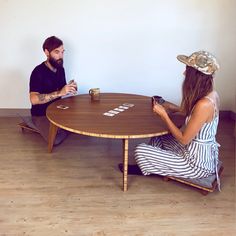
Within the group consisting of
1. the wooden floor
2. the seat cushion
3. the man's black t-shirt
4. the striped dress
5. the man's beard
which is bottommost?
the wooden floor

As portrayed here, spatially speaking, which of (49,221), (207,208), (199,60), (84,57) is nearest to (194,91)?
(199,60)

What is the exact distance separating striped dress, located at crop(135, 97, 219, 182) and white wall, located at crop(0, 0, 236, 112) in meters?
1.63

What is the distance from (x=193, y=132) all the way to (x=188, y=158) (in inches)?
10.0

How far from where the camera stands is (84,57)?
3918 mm

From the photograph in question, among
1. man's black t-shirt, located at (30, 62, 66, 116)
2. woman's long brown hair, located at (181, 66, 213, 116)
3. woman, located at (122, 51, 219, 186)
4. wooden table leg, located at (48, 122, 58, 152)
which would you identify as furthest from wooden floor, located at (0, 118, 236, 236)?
woman's long brown hair, located at (181, 66, 213, 116)

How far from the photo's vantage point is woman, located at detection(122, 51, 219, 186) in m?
2.30

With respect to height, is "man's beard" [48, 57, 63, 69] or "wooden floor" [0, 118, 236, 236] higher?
"man's beard" [48, 57, 63, 69]

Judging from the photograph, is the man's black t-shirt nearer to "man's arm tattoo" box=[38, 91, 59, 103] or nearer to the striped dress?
"man's arm tattoo" box=[38, 91, 59, 103]

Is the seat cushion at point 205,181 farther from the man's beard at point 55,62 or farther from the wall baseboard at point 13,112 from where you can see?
the wall baseboard at point 13,112

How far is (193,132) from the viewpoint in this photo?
233cm

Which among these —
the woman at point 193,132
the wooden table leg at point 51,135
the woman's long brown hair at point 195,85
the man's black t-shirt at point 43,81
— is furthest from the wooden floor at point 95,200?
the woman's long brown hair at point 195,85

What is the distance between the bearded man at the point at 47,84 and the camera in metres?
3.16

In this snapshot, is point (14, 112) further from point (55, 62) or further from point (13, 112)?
point (55, 62)

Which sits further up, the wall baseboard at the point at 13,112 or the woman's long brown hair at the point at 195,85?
the woman's long brown hair at the point at 195,85
